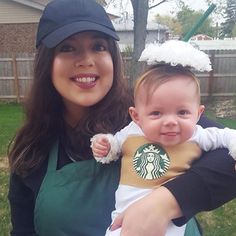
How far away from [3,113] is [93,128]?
32.5 feet

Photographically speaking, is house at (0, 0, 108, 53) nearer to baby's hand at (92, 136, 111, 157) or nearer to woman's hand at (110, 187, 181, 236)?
baby's hand at (92, 136, 111, 157)

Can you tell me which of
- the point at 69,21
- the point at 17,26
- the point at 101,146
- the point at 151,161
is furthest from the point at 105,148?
A: the point at 17,26

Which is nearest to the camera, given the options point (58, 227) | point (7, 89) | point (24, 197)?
point (58, 227)

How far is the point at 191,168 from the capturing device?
1.39 metres

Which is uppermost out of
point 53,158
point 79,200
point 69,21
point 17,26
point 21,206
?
point 17,26

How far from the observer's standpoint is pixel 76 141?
1.71 metres

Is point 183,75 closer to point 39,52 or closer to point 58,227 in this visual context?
point 39,52

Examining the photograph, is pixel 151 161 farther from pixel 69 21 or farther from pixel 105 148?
pixel 69 21

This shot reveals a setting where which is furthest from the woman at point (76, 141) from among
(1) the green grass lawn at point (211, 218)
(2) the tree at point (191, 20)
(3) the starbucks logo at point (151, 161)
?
(1) the green grass lawn at point (211, 218)

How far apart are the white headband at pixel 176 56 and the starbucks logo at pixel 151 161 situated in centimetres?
31

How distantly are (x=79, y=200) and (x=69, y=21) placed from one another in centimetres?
68

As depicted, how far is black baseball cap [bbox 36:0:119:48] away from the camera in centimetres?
155

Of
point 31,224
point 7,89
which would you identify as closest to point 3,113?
point 7,89

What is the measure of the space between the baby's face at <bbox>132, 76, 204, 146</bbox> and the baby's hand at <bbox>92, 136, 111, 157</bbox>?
15 cm
